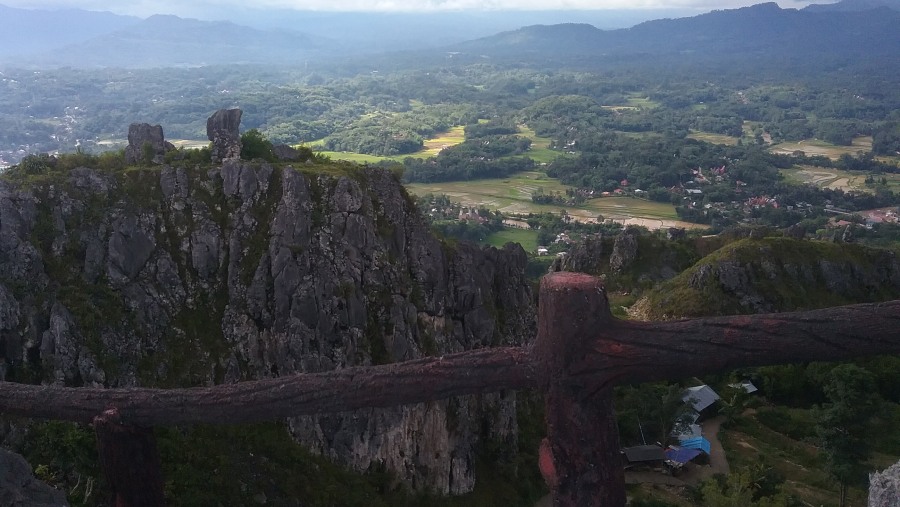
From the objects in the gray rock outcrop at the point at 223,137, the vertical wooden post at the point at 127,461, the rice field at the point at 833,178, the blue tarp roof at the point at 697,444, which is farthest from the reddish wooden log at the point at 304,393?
the rice field at the point at 833,178

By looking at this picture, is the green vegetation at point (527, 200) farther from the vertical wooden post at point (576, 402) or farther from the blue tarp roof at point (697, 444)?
the vertical wooden post at point (576, 402)

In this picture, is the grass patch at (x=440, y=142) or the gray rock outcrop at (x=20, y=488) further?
the grass patch at (x=440, y=142)

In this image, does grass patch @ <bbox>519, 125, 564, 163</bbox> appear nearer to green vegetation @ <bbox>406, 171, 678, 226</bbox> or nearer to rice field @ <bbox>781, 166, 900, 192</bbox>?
green vegetation @ <bbox>406, 171, 678, 226</bbox>

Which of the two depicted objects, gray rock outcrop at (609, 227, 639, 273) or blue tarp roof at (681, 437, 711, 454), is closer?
blue tarp roof at (681, 437, 711, 454)

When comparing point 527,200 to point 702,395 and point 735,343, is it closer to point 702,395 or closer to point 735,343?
point 702,395

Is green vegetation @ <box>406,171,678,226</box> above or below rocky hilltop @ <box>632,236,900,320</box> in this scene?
below

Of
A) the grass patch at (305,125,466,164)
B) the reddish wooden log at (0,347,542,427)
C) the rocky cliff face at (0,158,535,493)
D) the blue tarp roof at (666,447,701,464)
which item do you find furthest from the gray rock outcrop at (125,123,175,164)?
the grass patch at (305,125,466,164)
